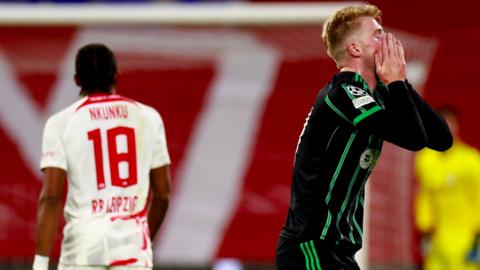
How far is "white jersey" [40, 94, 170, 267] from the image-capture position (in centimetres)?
548

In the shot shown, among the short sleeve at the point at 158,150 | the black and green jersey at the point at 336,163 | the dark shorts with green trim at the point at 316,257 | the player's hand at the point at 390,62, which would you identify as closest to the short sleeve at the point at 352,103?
the black and green jersey at the point at 336,163

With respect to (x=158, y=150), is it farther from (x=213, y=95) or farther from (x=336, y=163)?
(x=213, y=95)

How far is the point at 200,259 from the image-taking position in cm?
1062

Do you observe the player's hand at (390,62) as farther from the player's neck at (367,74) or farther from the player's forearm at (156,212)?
the player's forearm at (156,212)

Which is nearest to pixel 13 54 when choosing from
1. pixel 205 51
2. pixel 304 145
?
pixel 205 51

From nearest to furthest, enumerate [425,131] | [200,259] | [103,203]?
[425,131] → [103,203] → [200,259]

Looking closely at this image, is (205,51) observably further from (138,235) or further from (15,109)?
(138,235)

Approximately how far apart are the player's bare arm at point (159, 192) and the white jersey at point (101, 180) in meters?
0.09

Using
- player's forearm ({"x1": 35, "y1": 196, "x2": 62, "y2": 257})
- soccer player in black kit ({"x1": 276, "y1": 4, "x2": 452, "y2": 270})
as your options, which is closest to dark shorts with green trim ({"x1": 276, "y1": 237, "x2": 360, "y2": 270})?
soccer player in black kit ({"x1": 276, "y1": 4, "x2": 452, "y2": 270})

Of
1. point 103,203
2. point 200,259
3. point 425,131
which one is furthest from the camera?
point 200,259

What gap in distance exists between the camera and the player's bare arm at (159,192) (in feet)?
18.7

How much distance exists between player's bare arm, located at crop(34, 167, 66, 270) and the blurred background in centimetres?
504

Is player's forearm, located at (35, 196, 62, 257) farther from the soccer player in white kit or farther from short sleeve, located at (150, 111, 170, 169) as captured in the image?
short sleeve, located at (150, 111, 170, 169)

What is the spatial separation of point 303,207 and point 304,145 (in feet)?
0.77
